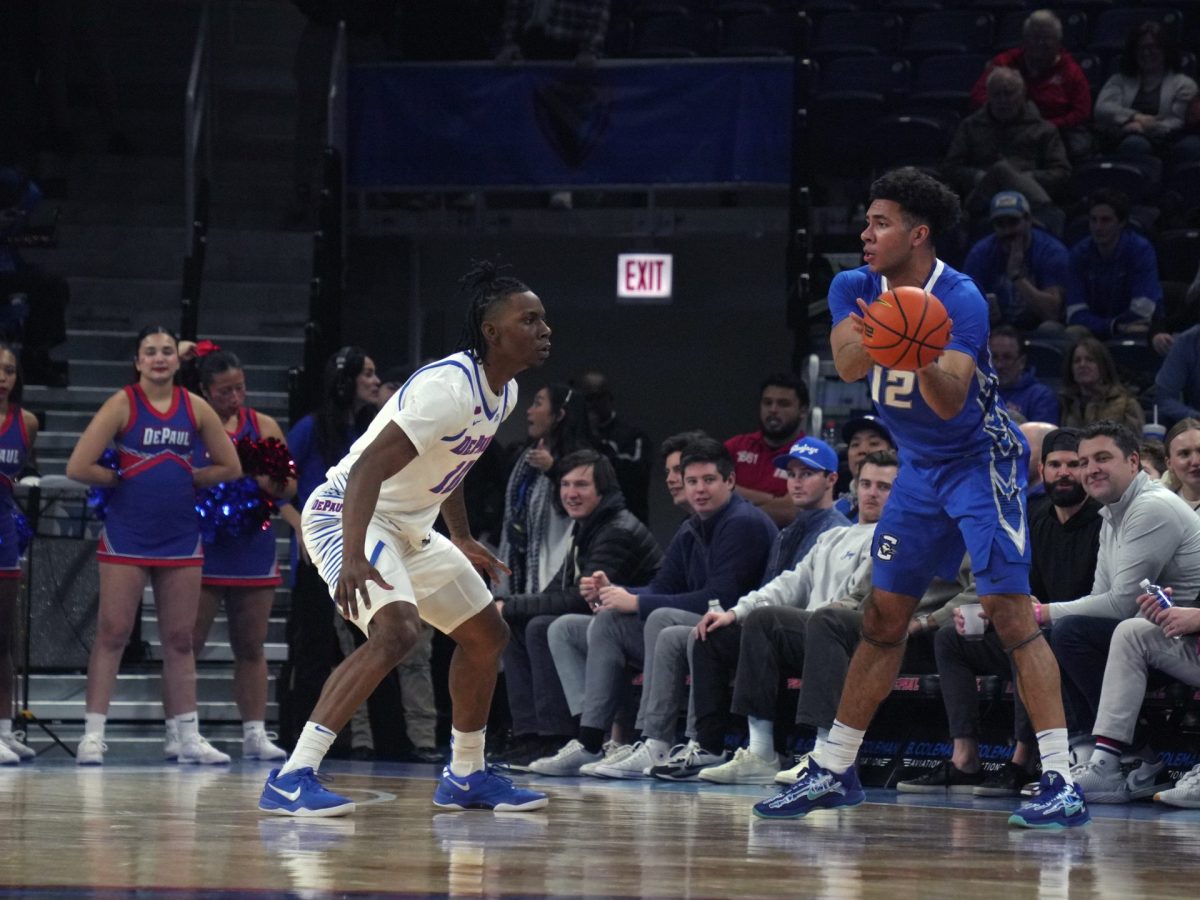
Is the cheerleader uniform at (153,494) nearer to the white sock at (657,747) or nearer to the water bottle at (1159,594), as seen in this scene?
the white sock at (657,747)

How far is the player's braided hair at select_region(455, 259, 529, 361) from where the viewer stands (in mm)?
5539

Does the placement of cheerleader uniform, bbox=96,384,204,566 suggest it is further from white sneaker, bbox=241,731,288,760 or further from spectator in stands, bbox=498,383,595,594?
spectator in stands, bbox=498,383,595,594

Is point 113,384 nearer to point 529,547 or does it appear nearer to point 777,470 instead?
point 529,547

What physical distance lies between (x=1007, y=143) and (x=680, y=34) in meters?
2.99

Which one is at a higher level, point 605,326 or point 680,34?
point 680,34

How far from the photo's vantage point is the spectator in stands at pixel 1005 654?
6.76 m

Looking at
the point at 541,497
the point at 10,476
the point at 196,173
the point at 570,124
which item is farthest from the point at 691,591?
the point at 196,173

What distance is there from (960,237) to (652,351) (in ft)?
12.0

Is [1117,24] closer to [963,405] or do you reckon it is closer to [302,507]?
[302,507]

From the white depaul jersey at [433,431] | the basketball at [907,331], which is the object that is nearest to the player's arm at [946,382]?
the basketball at [907,331]

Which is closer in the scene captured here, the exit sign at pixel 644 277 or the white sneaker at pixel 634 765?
the white sneaker at pixel 634 765

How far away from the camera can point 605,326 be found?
44.1 ft

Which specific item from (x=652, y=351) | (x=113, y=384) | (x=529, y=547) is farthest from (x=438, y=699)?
(x=652, y=351)

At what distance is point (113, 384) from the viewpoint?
11.8 m
